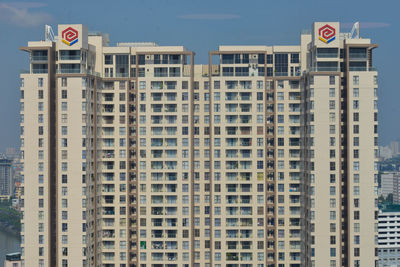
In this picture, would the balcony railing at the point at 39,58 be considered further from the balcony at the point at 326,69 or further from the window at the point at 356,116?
the window at the point at 356,116

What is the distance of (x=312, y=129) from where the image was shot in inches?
2623

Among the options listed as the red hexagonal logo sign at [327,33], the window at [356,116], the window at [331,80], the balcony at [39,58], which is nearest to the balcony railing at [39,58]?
the balcony at [39,58]

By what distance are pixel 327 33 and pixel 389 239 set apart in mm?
78975

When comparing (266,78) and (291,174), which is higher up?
(266,78)

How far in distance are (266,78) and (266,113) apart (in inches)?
156

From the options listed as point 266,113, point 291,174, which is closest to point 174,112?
point 266,113

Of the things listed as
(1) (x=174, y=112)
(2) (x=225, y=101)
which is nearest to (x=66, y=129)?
(1) (x=174, y=112)

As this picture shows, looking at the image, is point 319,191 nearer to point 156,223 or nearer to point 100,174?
point 156,223

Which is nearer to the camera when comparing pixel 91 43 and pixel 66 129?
pixel 66 129

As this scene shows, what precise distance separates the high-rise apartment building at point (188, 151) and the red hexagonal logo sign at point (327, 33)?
0.35 ft

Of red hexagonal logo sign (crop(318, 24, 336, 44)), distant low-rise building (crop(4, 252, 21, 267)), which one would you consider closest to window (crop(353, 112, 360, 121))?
red hexagonal logo sign (crop(318, 24, 336, 44))

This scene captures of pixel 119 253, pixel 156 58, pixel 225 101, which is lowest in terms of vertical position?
pixel 119 253

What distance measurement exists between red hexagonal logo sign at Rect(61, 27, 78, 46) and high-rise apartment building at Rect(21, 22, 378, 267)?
0.13 m

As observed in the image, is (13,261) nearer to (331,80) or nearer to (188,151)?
A: (188,151)
